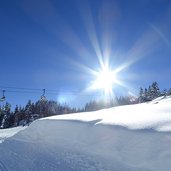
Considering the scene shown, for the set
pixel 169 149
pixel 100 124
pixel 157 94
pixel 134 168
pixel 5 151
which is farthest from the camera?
pixel 157 94

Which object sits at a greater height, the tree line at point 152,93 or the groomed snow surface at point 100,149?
the tree line at point 152,93

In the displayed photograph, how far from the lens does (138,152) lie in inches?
252

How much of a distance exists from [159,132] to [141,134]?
0.52 metres

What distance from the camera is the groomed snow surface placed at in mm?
6133

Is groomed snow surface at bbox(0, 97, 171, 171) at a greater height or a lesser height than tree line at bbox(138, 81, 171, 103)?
lesser

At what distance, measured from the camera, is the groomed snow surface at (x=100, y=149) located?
20.1ft

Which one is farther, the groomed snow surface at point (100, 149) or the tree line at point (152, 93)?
the tree line at point (152, 93)

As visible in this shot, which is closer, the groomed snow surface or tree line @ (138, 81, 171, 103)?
the groomed snow surface

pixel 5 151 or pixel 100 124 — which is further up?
pixel 100 124

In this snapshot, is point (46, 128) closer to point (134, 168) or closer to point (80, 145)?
point (80, 145)

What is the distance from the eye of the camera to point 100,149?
769 cm

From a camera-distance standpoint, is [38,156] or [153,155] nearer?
[153,155]

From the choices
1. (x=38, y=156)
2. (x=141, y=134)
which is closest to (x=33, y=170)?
(x=38, y=156)

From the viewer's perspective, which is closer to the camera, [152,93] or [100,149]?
[100,149]
